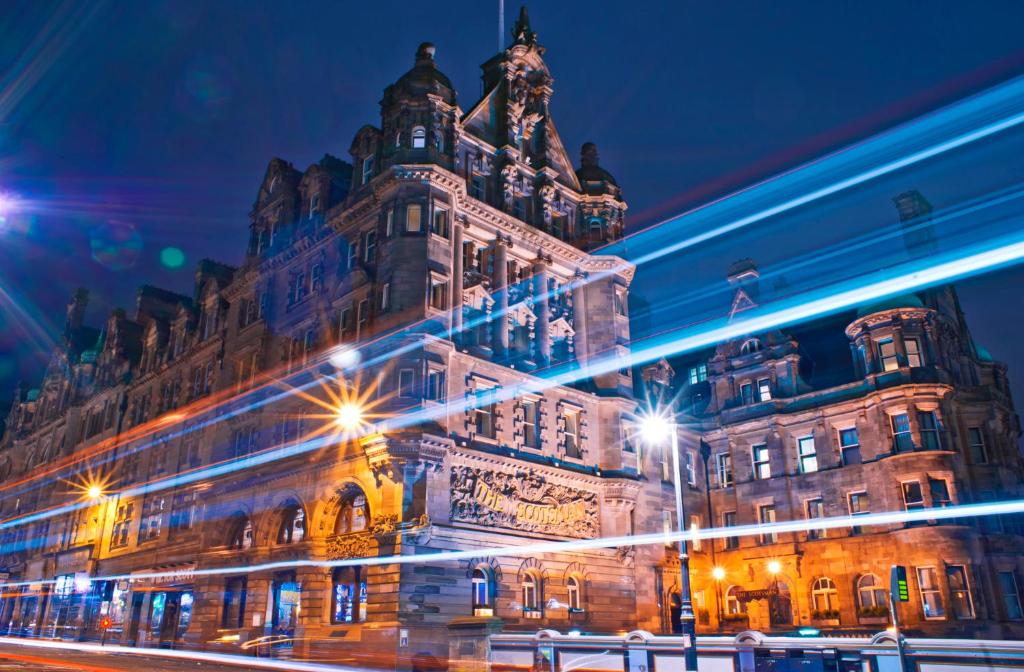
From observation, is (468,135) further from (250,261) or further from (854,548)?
(854,548)

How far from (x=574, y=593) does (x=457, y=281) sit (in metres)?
16.5

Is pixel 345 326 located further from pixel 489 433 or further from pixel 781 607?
pixel 781 607

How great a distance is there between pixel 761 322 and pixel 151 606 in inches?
1698

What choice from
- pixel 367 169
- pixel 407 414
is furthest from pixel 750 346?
pixel 367 169

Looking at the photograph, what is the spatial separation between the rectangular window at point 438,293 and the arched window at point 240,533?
1686cm

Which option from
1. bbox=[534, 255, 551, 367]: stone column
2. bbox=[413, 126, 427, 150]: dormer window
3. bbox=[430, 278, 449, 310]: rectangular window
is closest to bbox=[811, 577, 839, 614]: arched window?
bbox=[534, 255, 551, 367]: stone column

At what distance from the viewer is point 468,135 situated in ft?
140

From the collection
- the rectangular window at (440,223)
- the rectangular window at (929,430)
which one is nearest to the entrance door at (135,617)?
the rectangular window at (440,223)

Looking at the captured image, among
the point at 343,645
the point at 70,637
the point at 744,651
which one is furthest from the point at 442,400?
the point at 70,637

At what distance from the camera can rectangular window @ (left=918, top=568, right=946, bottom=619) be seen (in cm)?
3644

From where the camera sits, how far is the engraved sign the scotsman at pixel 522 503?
3394cm

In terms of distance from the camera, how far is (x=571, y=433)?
4062 cm

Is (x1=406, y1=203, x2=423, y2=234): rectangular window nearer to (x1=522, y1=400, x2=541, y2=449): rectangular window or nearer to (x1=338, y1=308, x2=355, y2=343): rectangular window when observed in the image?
(x1=338, y1=308, x2=355, y2=343): rectangular window

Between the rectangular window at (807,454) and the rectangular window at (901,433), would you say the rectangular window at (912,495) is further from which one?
the rectangular window at (807,454)
